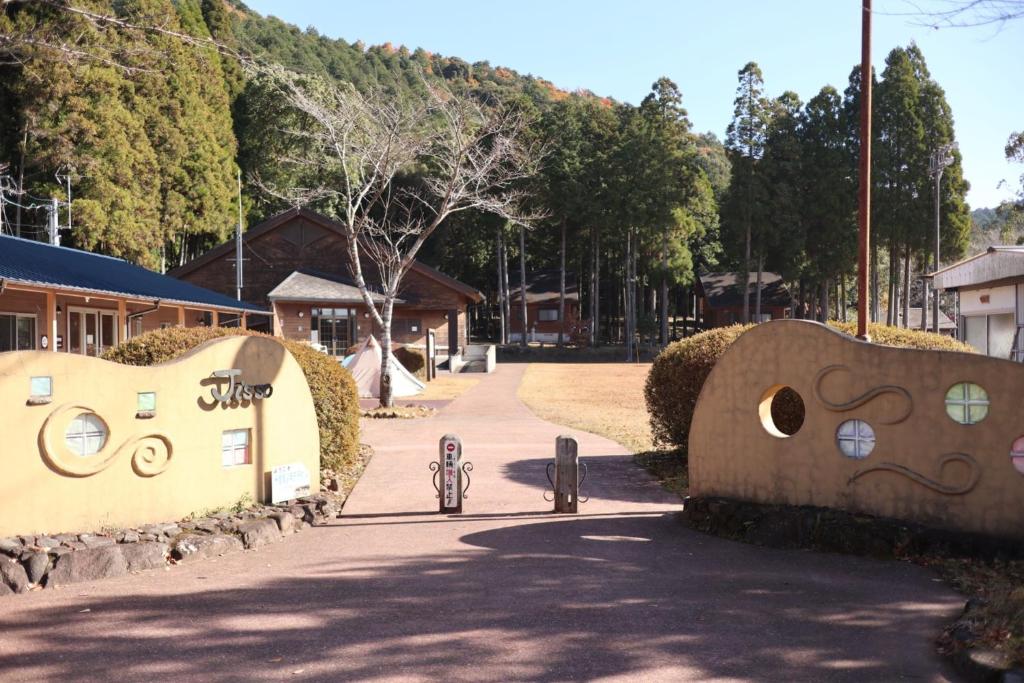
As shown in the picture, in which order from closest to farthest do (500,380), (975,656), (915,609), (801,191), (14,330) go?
1. (975,656)
2. (915,609)
3. (14,330)
4. (500,380)
5. (801,191)

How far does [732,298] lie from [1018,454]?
193 ft

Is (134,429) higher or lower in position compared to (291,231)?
lower

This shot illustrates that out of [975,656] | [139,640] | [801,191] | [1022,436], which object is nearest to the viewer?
[975,656]

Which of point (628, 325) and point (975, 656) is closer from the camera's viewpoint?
point (975, 656)

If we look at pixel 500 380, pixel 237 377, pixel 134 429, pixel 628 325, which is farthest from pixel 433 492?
pixel 628 325

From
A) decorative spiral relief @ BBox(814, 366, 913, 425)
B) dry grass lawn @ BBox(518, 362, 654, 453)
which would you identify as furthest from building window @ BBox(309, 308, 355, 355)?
decorative spiral relief @ BBox(814, 366, 913, 425)

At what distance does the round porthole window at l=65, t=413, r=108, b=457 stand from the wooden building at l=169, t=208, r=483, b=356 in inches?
1193

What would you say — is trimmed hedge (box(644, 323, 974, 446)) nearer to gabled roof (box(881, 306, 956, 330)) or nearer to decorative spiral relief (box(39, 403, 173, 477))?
decorative spiral relief (box(39, 403, 173, 477))

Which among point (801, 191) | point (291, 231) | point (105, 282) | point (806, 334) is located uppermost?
point (801, 191)

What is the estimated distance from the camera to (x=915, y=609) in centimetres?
634

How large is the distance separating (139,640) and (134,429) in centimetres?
276

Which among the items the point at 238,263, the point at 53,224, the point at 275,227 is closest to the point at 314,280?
the point at 275,227

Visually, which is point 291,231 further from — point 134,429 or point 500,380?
point 134,429

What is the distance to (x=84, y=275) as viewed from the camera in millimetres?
19812
